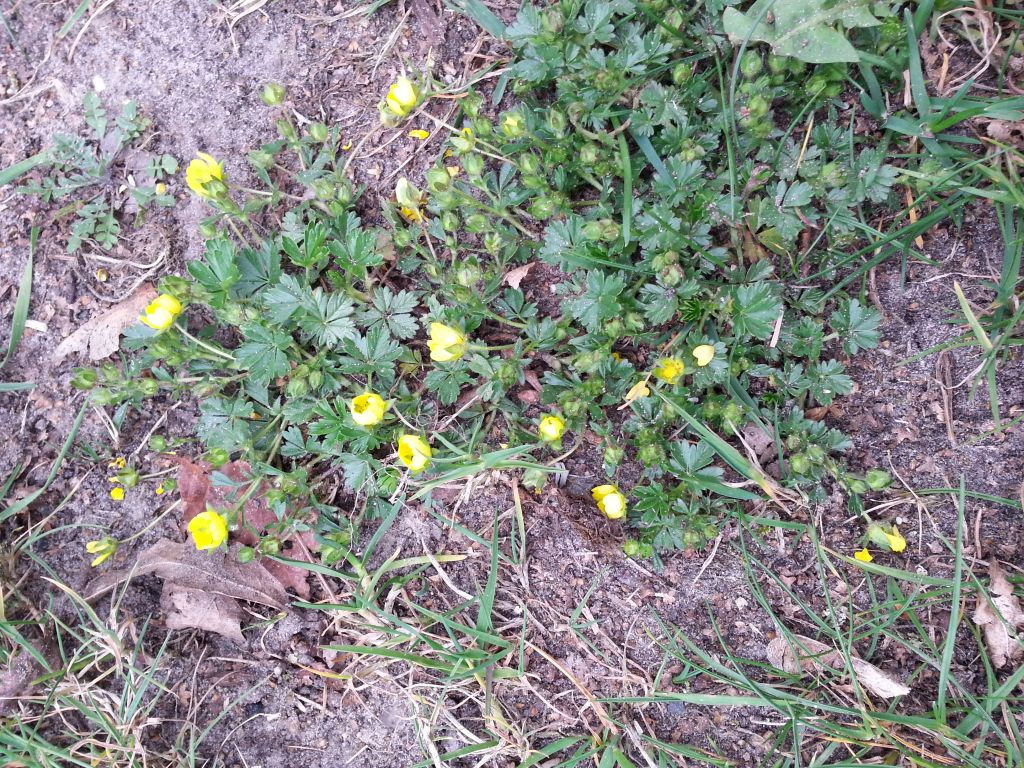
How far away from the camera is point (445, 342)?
2244 millimetres

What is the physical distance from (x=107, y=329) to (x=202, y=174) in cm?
82

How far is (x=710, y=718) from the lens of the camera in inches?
95.8

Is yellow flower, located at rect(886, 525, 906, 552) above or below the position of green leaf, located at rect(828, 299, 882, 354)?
below

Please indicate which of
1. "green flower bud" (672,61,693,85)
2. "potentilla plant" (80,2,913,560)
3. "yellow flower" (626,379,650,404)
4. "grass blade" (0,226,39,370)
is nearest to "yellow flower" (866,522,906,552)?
"potentilla plant" (80,2,913,560)

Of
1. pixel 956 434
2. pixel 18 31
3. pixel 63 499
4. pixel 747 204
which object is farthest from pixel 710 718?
pixel 18 31

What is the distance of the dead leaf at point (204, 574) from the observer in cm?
262

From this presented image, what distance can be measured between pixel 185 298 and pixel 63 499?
107cm

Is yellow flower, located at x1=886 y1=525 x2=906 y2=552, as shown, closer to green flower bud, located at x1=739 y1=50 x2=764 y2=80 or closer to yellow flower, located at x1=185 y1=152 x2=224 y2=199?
green flower bud, located at x1=739 y1=50 x2=764 y2=80

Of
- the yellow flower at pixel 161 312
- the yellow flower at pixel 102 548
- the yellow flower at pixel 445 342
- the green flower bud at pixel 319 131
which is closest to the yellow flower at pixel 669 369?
the yellow flower at pixel 445 342

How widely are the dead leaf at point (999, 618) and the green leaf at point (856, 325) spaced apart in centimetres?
85

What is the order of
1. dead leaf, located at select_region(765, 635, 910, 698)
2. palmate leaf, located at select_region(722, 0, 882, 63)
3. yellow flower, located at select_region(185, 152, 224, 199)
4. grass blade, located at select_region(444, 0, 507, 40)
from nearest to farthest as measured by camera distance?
palmate leaf, located at select_region(722, 0, 882, 63)
dead leaf, located at select_region(765, 635, 910, 698)
yellow flower, located at select_region(185, 152, 224, 199)
grass blade, located at select_region(444, 0, 507, 40)

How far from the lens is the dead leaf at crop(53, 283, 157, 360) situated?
109 inches

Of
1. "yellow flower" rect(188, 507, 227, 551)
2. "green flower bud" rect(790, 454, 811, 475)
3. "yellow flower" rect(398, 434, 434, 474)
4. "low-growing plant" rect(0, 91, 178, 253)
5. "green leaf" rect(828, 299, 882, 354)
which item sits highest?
"low-growing plant" rect(0, 91, 178, 253)

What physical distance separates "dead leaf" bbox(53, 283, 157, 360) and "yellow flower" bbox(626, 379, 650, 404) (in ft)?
6.47
